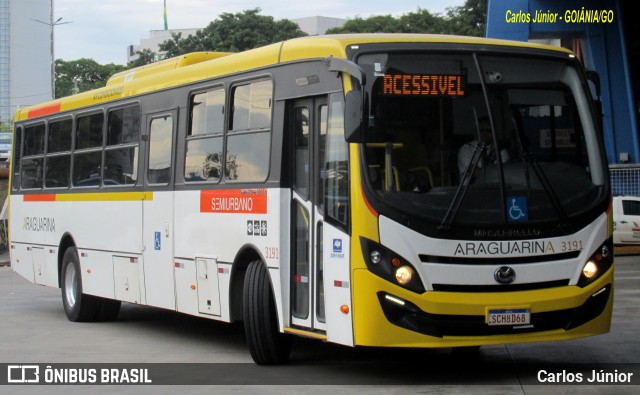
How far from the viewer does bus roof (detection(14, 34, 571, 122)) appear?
1013 cm

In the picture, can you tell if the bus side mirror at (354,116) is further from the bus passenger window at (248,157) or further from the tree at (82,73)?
the tree at (82,73)

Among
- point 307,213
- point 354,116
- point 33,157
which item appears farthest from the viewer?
point 33,157

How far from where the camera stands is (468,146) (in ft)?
32.1

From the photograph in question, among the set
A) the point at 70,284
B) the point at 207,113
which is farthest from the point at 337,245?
the point at 70,284

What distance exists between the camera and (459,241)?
9500mm

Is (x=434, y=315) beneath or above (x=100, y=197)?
beneath

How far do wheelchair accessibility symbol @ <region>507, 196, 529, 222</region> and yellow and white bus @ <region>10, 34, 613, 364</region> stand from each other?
12 millimetres

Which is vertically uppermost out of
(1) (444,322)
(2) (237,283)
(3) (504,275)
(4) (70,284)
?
(3) (504,275)

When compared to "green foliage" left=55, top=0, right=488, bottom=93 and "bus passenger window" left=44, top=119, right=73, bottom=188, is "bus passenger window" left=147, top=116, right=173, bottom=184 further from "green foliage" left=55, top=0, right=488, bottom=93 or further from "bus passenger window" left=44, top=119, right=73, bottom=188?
"green foliage" left=55, top=0, right=488, bottom=93

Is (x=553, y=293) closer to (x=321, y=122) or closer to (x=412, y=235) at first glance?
(x=412, y=235)

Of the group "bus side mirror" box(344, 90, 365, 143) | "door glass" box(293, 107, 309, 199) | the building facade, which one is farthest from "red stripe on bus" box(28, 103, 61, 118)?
the building facade

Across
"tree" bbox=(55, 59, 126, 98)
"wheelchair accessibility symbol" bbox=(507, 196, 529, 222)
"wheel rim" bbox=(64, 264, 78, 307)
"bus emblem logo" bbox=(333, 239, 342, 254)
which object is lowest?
"wheel rim" bbox=(64, 264, 78, 307)

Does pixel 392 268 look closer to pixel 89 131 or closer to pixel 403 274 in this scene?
pixel 403 274

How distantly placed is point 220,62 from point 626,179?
19.9 metres
